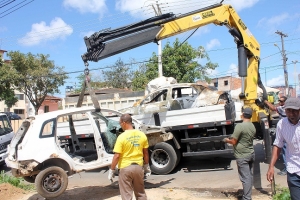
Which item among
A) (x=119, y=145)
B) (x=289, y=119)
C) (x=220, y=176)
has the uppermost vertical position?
(x=289, y=119)

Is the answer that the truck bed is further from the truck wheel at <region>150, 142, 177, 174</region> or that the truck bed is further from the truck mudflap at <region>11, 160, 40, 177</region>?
the truck mudflap at <region>11, 160, 40, 177</region>

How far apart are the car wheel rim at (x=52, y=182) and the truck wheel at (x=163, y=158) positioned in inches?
122

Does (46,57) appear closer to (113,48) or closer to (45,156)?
(113,48)

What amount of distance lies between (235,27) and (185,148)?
3818mm

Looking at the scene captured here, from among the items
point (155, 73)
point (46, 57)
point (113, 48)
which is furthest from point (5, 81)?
point (113, 48)

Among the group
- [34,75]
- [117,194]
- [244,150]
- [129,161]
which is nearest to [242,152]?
[244,150]

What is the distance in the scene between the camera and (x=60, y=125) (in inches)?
387

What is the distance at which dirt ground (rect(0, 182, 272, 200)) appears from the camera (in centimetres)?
611

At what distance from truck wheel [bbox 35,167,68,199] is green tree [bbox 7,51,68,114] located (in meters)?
21.5

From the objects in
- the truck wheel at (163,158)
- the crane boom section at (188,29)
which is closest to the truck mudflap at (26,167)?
the crane boom section at (188,29)

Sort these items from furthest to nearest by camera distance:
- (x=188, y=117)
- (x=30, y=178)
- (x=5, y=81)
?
(x=5, y=81)
(x=188, y=117)
(x=30, y=178)

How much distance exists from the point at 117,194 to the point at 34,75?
22.6m

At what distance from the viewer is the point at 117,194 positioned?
6680 mm

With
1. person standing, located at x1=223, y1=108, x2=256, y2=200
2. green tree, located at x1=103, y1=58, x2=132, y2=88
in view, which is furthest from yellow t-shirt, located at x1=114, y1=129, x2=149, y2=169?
green tree, located at x1=103, y1=58, x2=132, y2=88
